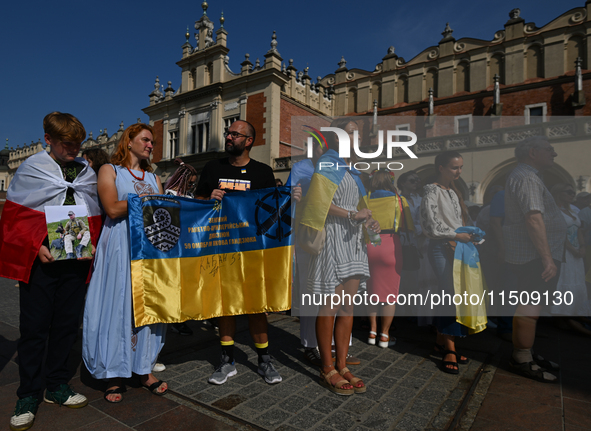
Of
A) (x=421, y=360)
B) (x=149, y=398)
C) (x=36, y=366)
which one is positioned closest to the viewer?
(x=36, y=366)

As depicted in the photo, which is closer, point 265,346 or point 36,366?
point 36,366

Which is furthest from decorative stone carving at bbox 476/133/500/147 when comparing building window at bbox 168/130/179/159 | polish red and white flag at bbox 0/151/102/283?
building window at bbox 168/130/179/159

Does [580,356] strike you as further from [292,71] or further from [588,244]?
[292,71]

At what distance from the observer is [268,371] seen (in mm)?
3014

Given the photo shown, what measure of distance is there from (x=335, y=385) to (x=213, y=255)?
1.47 metres

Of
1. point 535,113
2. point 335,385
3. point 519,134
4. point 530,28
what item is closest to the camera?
point 335,385

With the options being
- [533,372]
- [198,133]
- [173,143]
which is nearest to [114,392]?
[533,372]

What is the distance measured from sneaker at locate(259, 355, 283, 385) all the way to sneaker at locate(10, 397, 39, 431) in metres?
1.63

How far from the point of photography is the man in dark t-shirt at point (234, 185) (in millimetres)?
3086

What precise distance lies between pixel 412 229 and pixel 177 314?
3.12m

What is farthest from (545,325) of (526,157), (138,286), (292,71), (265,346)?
(292,71)

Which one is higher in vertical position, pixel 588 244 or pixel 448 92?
pixel 448 92

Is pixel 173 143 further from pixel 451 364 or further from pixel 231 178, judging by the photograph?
pixel 451 364

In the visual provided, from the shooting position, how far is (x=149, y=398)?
8.85 ft
